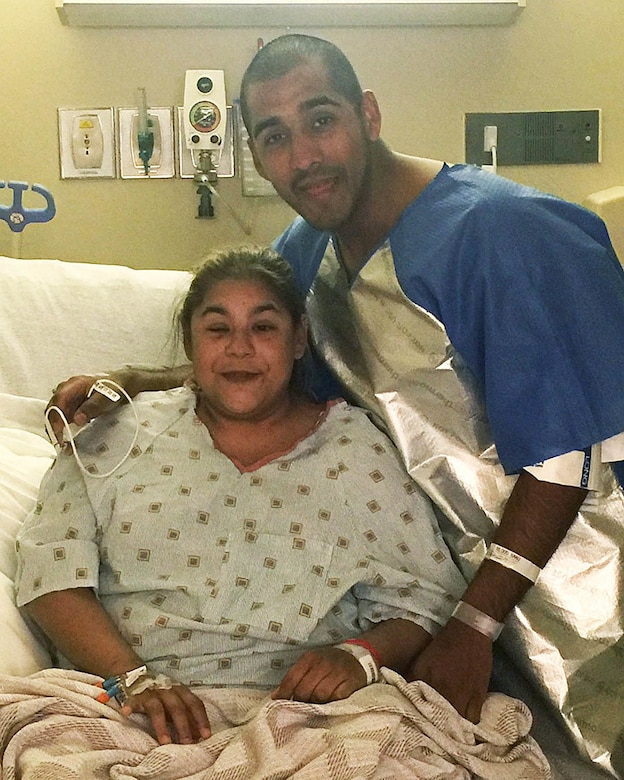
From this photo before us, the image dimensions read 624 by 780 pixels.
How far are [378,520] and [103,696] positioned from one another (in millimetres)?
425

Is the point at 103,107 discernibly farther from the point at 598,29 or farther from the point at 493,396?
the point at 493,396

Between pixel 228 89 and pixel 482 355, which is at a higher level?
pixel 228 89

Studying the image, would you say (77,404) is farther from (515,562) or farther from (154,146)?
(154,146)

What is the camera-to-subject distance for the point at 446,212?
4.33 ft

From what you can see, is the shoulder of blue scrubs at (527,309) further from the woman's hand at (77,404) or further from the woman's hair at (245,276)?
the woman's hand at (77,404)

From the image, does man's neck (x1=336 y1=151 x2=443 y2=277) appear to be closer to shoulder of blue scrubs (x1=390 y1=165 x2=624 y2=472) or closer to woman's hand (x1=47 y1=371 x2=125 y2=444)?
shoulder of blue scrubs (x1=390 y1=165 x2=624 y2=472)

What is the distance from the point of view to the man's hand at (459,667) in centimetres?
114

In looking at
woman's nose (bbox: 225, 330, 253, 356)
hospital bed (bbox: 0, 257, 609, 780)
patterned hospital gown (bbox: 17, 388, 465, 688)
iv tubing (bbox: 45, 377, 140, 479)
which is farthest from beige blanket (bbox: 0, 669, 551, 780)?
hospital bed (bbox: 0, 257, 609, 780)

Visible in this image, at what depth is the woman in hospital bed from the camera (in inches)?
47.6

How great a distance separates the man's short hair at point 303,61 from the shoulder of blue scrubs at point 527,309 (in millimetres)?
254

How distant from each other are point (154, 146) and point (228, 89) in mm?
205

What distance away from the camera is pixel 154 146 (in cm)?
215

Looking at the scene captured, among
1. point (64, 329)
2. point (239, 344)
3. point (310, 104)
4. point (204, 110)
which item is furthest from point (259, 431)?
point (204, 110)

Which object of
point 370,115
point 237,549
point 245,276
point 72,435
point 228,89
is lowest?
point 237,549
